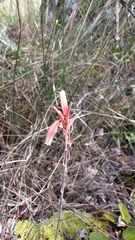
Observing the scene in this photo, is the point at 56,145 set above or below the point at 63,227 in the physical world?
above

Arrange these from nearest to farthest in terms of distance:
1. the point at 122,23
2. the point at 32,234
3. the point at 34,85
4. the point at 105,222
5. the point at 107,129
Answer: the point at 32,234, the point at 105,222, the point at 34,85, the point at 107,129, the point at 122,23

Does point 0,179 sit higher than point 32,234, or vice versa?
point 0,179

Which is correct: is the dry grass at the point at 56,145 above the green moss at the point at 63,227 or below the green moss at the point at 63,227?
above

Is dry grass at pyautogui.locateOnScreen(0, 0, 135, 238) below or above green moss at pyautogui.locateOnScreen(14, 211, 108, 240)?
above

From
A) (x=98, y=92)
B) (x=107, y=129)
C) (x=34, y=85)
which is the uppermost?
(x=34, y=85)

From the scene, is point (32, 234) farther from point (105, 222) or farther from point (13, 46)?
point (13, 46)

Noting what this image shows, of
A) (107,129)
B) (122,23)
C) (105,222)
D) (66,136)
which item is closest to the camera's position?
(66,136)

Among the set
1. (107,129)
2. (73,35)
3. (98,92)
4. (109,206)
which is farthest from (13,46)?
(109,206)

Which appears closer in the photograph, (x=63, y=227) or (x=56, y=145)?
(x=63, y=227)
